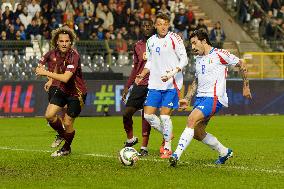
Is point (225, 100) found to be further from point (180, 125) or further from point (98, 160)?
point (180, 125)

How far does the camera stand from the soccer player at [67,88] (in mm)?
15766

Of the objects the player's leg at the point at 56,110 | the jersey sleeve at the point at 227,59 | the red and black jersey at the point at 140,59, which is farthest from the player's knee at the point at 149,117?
the jersey sleeve at the point at 227,59

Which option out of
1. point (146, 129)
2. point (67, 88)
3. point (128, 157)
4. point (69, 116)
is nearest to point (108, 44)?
point (146, 129)

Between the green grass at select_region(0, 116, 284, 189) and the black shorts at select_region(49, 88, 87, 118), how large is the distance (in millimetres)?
781

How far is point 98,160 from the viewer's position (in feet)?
49.7

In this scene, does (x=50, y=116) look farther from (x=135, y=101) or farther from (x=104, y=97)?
(x=104, y=97)

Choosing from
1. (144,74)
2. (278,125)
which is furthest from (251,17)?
(144,74)

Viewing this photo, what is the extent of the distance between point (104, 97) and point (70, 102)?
15.4 meters

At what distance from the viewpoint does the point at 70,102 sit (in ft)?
52.9

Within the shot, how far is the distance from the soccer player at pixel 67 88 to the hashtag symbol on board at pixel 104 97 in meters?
15.0

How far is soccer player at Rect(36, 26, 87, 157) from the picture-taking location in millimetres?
15766

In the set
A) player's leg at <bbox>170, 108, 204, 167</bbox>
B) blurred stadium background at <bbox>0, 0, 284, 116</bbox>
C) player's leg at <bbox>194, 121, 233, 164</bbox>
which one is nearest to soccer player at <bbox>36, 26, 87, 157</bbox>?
player's leg at <bbox>194, 121, 233, 164</bbox>

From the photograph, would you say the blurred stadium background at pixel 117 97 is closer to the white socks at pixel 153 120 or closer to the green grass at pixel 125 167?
the green grass at pixel 125 167

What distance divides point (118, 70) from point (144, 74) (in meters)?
17.2
